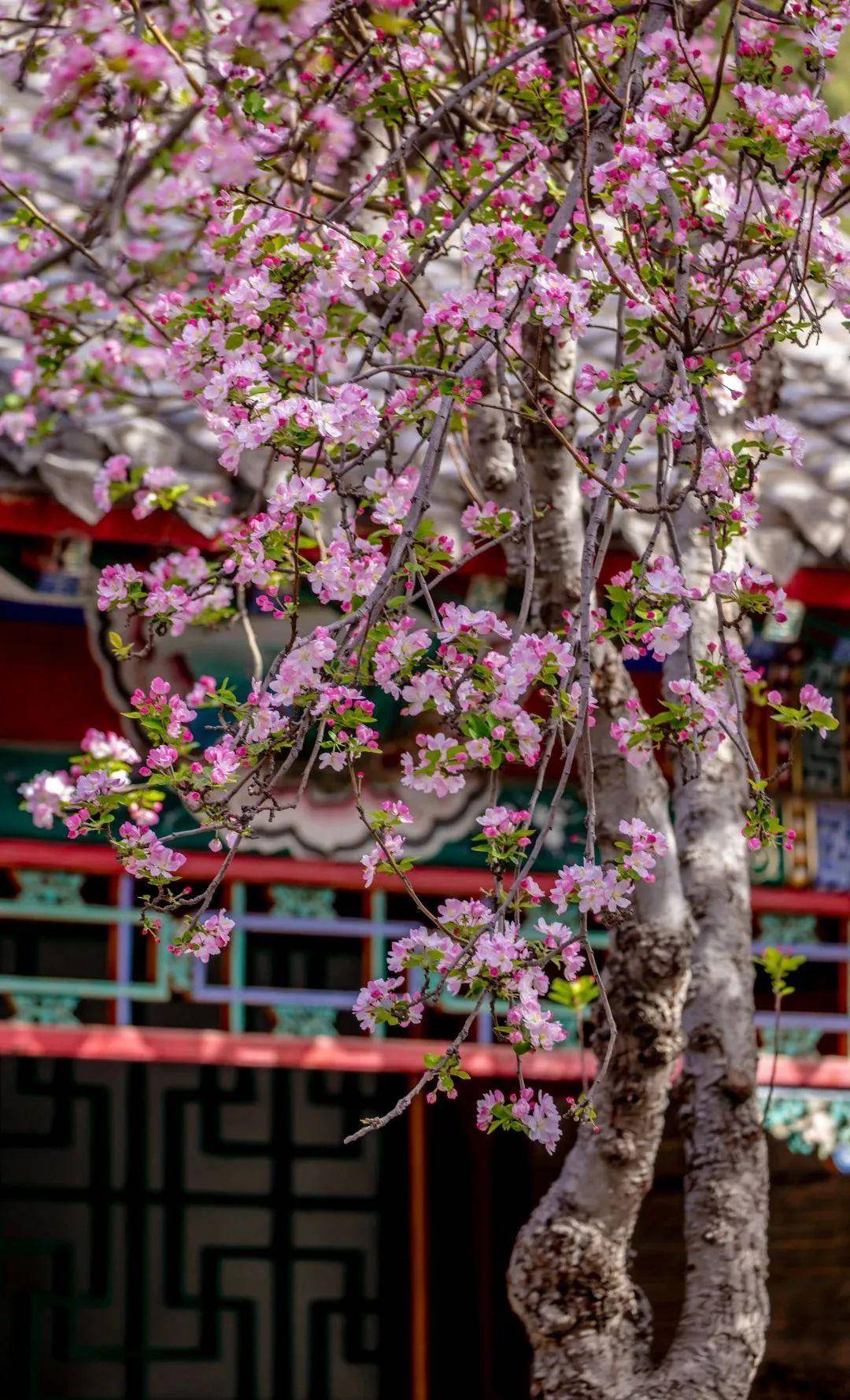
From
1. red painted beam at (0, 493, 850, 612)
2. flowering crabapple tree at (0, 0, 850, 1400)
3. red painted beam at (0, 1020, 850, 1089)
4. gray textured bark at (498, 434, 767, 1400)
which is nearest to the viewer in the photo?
flowering crabapple tree at (0, 0, 850, 1400)

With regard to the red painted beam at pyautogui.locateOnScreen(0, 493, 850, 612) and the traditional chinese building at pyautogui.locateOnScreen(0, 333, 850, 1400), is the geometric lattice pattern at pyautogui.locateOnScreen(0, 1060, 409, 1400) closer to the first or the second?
the traditional chinese building at pyautogui.locateOnScreen(0, 333, 850, 1400)

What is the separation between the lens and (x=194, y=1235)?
608 centimetres

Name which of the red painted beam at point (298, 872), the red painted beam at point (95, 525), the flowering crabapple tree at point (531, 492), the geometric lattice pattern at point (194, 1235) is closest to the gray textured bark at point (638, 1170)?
the flowering crabapple tree at point (531, 492)

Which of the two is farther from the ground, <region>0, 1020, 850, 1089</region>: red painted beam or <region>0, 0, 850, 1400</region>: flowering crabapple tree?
<region>0, 0, 850, 1400</region>: flowering crabapple tree

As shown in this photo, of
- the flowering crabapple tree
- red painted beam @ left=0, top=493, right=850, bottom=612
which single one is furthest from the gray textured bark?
red painted beam @ left=0, top=493, right=850, bottom=612

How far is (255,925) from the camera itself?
5.28 metres

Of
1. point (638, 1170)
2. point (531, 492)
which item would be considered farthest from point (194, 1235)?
point (531, 492)

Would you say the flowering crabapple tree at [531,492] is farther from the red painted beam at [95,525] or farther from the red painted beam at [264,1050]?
the red painted beam at [264,1050]

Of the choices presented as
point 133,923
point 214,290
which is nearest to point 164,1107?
point 133,923

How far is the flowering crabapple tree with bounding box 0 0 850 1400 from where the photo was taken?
116 inches

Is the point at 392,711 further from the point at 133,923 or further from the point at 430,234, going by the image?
the point at 430,234

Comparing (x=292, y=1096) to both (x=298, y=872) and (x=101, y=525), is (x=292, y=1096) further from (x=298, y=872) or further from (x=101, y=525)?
(x=101, y=525)

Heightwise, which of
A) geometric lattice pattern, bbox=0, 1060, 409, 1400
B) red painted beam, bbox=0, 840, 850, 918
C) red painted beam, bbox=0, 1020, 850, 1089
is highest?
red painted beam, bbox=0, 840, 850, 918

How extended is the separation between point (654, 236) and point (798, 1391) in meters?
3.97
